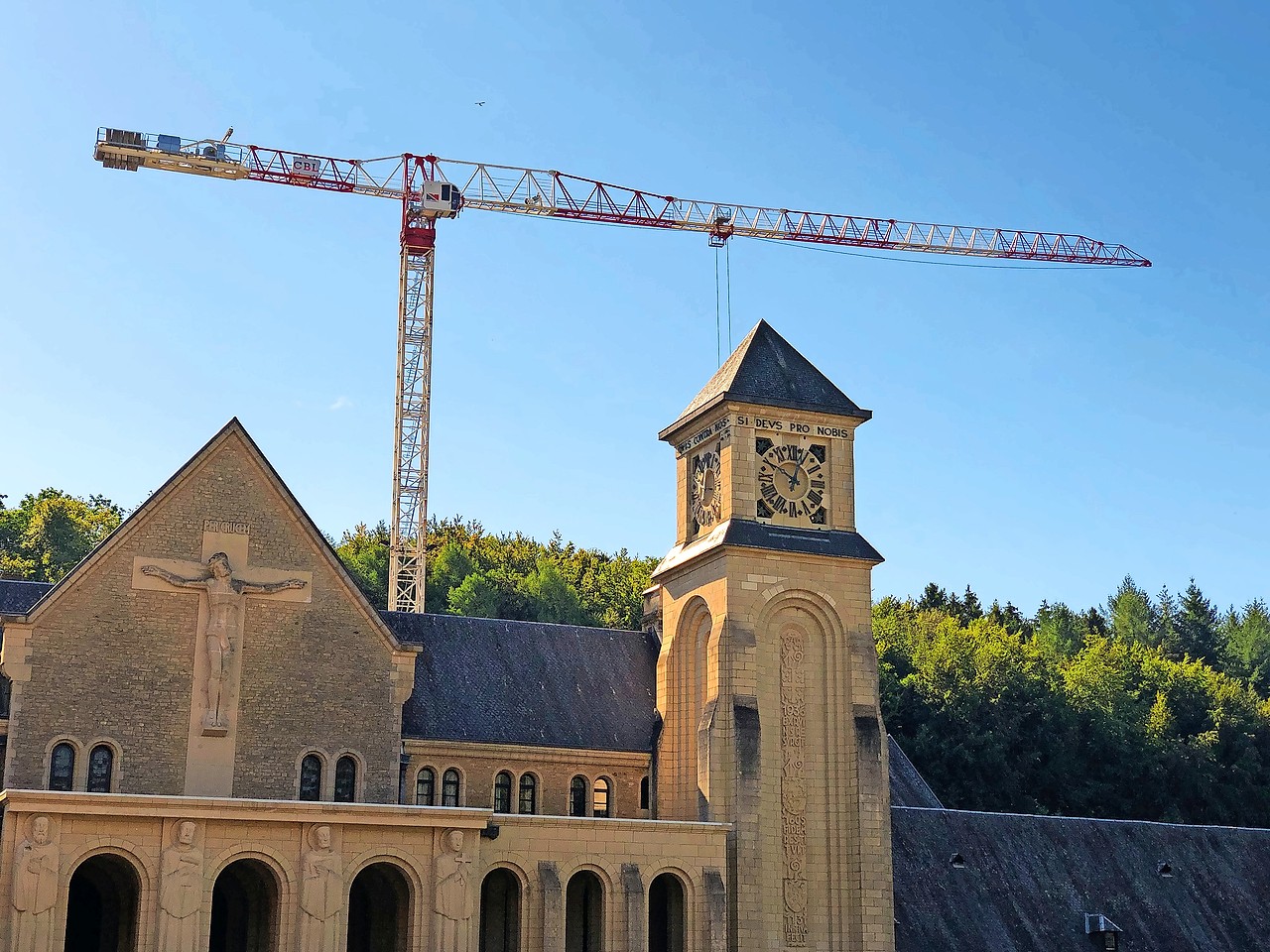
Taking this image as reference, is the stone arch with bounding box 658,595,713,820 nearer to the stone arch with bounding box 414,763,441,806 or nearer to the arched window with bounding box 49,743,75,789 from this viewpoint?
the stone arch with bounding box 414,763,441,806

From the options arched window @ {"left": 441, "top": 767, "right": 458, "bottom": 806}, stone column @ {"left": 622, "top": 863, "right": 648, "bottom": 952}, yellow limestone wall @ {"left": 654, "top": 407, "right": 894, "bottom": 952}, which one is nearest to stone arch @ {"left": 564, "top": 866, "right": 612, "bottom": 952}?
stone column @ {"left": 622, "top": 863, "right": 648, "bottom": 952}

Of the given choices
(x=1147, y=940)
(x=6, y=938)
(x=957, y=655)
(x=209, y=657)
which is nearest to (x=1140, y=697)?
(x=957, y=655)

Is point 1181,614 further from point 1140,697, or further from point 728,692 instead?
point 728,692

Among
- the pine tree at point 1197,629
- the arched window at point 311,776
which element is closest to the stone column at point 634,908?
the arched window at point 311,776

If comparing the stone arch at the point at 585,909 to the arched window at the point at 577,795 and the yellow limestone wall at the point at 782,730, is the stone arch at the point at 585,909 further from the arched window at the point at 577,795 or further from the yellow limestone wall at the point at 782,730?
the yellow limestone wall at the point at 782,730

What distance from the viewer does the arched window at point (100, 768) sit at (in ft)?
154

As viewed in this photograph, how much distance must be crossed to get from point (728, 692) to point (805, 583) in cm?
480

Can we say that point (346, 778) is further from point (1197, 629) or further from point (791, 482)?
point (1197, 629)

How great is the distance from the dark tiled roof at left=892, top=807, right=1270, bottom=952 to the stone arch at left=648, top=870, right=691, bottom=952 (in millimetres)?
9082

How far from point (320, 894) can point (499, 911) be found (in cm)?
752

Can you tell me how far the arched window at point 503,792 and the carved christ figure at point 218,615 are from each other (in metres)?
9.98

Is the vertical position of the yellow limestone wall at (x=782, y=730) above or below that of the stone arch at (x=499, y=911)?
above

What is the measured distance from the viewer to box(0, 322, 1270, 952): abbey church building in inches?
1777

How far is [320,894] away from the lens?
44.8m
